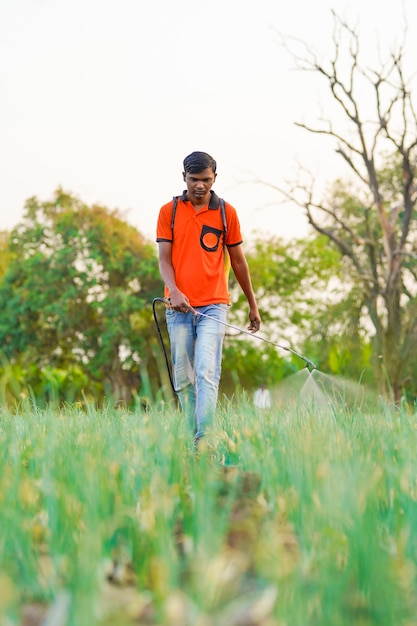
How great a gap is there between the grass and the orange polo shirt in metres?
2.22

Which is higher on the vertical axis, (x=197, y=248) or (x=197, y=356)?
(x=197, y=248)

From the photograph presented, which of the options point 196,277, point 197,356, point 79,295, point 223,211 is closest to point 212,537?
point 197,356

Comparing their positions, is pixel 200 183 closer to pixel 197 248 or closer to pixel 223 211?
pixel 223 211

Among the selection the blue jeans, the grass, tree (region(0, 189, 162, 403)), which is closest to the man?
the blue jeans

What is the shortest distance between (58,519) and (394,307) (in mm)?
18613

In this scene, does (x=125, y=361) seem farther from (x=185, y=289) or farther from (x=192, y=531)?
(x=192, y=531)

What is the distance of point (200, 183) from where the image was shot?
19.2 ft

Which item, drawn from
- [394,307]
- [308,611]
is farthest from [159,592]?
[394,307]

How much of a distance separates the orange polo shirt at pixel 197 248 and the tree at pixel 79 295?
21.6m

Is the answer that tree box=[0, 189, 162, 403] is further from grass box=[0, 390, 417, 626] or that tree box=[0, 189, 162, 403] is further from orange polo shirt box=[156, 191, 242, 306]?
grass box=[0, 390, 417, 626]

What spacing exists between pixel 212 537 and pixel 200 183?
392cm

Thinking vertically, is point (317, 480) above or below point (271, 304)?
below

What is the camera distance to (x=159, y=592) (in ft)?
6.46

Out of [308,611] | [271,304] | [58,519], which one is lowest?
[308,611]
